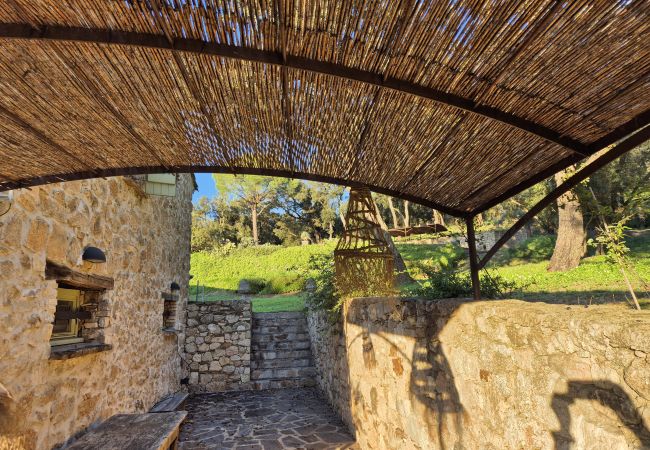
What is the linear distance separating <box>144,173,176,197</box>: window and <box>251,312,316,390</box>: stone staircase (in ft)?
14.7

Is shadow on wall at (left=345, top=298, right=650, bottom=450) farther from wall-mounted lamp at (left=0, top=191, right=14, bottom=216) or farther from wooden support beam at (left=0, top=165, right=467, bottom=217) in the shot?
wall-mounted lamp at (left=0, top=191, right=14, bottom=216)

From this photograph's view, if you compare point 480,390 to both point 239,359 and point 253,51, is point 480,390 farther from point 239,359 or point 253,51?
point 239,359

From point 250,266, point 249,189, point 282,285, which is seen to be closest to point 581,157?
point 282,285

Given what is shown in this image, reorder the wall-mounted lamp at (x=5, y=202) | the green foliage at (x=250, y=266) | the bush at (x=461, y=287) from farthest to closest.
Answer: the green foliage at (x=250, y=266) → the bush at (x=461, y=287) → the wall-mounted lamp at (x=5, y=202)

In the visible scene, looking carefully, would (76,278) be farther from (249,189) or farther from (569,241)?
(249,189)

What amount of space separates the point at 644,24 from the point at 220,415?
6.81m

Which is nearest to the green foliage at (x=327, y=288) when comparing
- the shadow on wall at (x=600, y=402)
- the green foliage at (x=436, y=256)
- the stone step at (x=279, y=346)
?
the stone step at (x=279, y=346)

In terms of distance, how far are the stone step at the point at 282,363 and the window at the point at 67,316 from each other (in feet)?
16.3

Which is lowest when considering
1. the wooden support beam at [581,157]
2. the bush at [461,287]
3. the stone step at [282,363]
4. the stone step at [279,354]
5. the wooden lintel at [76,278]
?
the stone step at [282,363]

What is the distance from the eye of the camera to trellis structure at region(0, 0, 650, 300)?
131 cm

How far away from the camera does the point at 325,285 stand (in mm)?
5941

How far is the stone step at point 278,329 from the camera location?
9.06 metres

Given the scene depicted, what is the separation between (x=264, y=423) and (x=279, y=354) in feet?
9.46

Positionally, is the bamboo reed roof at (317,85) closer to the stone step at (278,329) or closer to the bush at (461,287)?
the bush at (461,287)
